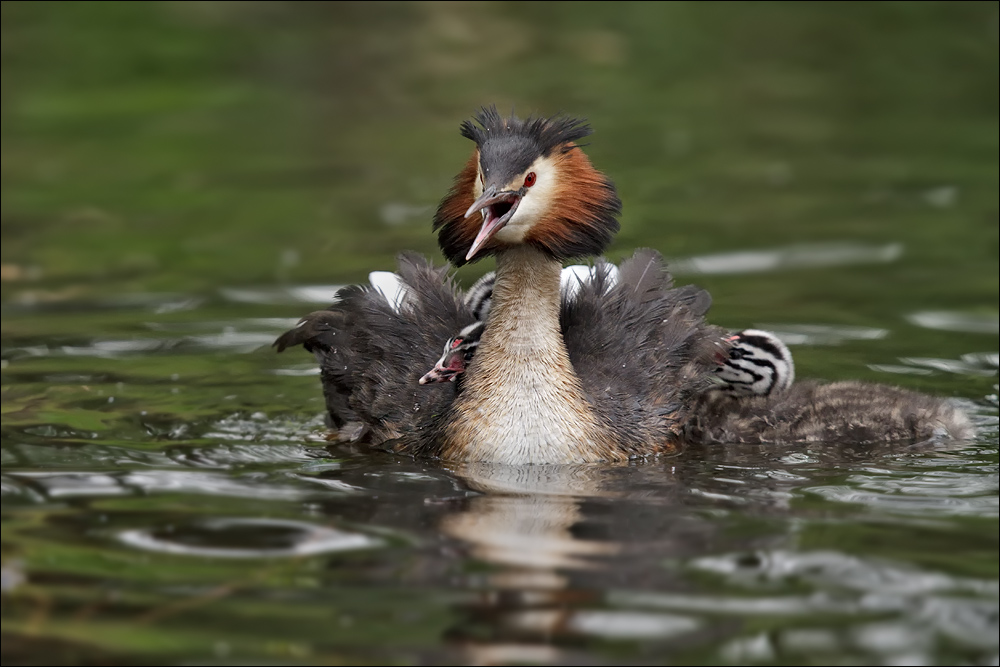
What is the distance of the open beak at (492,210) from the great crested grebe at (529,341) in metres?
0.01

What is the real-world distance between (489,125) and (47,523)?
2.96 metres

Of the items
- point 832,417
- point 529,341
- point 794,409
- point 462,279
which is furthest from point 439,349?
point 462,279

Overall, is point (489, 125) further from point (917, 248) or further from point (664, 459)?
point (917, 248)

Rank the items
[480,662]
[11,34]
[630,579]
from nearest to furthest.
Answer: [480,662] < [630,579] < [11,34]

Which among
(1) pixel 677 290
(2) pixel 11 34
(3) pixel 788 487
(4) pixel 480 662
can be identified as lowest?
(4) pixel 480 662

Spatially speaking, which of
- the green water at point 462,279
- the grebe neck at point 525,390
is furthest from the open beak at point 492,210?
the green water at point 462,279

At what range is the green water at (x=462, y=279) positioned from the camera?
563 centimetres

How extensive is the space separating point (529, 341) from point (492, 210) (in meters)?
0.70

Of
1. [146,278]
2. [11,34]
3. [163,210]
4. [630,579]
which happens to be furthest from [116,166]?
[630,579]

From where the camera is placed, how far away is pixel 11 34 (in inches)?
715

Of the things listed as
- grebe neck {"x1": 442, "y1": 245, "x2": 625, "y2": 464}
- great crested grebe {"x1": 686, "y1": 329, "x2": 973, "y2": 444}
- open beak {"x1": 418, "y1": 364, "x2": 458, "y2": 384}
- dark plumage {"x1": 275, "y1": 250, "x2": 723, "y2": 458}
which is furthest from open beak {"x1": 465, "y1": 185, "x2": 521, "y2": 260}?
great crested grebe {"x1": 686, "y1": 329, "x2": 973, "y2": 444}

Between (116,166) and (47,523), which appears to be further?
(116,166)

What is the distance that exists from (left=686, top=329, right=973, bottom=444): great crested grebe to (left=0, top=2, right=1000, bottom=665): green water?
0.20 meters

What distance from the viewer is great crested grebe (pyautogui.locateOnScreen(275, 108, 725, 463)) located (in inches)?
306
